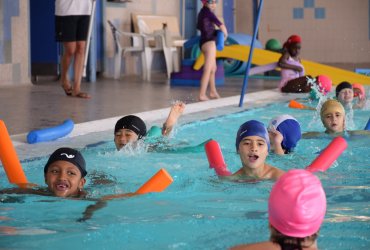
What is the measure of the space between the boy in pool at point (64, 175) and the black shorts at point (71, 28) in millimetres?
5821

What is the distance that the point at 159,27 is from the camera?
1529 cm

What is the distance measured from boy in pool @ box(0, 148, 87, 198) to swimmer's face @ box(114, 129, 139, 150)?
4.56 feet

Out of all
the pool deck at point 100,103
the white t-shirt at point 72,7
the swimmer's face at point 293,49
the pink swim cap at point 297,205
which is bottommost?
the pool deck at point 100,103

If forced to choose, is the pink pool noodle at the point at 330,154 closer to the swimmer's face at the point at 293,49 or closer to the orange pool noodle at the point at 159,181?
the orange pool noodle at the point at 159,181

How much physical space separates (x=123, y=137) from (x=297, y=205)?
11.7 feet

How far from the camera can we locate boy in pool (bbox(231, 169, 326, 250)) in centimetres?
218

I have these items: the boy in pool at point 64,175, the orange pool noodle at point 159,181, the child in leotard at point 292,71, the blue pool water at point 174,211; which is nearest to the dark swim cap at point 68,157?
the boy in pool at point 64,175

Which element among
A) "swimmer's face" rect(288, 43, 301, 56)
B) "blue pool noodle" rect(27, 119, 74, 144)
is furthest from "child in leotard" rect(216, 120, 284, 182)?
"swimmer's face" rect(288, 43, 301, 56)

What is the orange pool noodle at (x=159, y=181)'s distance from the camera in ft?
12.5

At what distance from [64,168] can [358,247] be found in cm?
170

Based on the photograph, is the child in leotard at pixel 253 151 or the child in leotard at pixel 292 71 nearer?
the child in leotard at pixel 253 151

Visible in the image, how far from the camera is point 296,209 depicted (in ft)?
7.13

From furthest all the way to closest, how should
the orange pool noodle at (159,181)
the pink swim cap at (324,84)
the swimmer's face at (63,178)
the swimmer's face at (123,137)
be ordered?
the pink swim cap at (324,84) < the swimmer's face at (123,137) < the swimmer's face at (63,178) < the orange pool noodle at (159,181)

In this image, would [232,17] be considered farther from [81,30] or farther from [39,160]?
[39,160]
